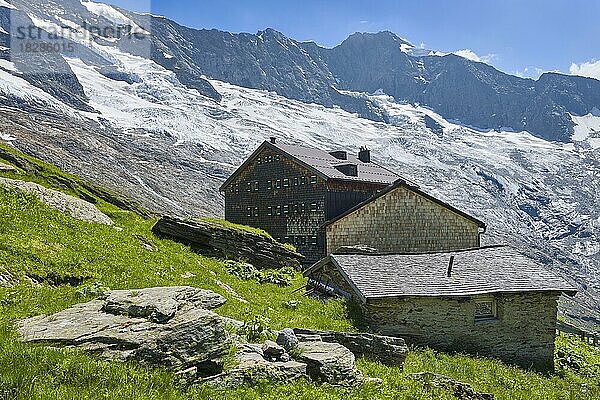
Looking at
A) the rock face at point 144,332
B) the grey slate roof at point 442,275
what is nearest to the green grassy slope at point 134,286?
the rock face at point 144,332

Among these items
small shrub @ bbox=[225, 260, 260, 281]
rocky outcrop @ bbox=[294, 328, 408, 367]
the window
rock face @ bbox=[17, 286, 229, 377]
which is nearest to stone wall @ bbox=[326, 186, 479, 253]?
small shrub @ bbox=[225, 260, 260, 281]

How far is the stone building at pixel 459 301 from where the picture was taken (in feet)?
72.3

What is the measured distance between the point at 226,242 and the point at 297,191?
16.0 metres

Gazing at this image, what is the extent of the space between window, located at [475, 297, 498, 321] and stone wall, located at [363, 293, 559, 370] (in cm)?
17

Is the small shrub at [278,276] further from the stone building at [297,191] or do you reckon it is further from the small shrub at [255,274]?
the stone building at [297,191]

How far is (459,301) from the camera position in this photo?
74.8 ft

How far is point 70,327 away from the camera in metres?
10.0

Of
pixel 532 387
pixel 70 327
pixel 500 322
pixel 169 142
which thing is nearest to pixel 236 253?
pixel 500 322

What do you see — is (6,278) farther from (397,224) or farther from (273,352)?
(397,224)

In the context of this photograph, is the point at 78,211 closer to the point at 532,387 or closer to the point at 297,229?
the point at 532,387

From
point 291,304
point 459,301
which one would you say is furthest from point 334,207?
point 291,304

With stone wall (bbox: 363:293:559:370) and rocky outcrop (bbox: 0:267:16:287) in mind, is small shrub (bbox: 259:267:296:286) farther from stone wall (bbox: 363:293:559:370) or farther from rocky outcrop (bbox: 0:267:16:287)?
rocky outcrop (bbox: 0:267:16:287)

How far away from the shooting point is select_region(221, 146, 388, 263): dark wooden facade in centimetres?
4312

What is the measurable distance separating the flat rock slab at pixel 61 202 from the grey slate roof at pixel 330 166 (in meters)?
20.8
